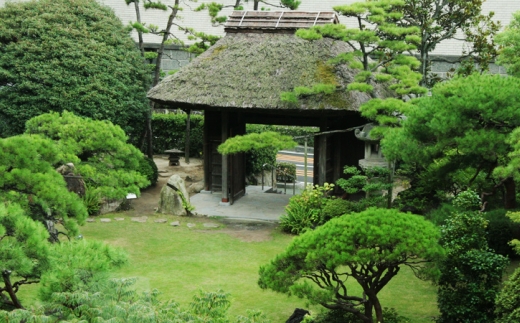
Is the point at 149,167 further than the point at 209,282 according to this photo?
Yes

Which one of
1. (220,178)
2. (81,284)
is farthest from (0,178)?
(220,178)

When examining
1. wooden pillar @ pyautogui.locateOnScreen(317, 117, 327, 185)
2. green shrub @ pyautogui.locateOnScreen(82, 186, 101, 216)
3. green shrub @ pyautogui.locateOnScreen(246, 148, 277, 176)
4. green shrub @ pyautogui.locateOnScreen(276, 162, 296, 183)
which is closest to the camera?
green shrub @ pyautogui.locateOnScreen(82, 186, 101, 216)

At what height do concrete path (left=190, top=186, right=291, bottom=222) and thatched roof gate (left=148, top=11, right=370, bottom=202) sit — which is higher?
thatched roof gate (left=148, top=11, right=370, bottom=202)

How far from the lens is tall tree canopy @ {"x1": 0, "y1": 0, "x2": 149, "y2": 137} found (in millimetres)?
21328

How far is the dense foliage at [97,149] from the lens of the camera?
1486 centimetres

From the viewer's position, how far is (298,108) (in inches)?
704

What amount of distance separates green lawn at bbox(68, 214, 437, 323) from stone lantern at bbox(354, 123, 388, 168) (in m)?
2.59

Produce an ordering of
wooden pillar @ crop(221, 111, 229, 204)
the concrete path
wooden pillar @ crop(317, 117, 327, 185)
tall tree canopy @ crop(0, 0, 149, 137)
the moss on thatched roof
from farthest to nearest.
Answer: tall tree canopy @ crop(0, 0, 149, 137)
wooden pillar @ crop(221, 111, 229, 204)
the concrete path
wooden pillar @ crop(317, 117, 327, 185)
the moss on thatched roof

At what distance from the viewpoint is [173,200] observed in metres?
19.1

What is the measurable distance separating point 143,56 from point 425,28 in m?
9.41

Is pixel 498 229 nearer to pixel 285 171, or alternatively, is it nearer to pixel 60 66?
pixel 285 171

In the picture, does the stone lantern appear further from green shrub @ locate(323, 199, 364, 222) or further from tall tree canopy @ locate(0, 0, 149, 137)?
tall tree canopy @ locate(0, 0, 149, 137)

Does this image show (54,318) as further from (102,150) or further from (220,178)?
(220,178)

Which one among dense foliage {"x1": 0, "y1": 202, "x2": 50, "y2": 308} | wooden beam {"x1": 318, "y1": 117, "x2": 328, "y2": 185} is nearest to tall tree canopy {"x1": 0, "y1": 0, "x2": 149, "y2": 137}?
wooden beam {"x1": 318, "y1": 117, "x2": 328, "y2": 185}
